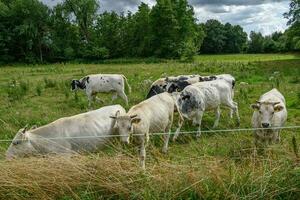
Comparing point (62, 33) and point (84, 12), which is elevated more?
point (84, 12)

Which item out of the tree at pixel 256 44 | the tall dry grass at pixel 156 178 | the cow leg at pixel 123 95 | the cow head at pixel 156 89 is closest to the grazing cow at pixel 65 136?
the tall dry grass at pixel 156 178

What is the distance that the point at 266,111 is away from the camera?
29.6ft

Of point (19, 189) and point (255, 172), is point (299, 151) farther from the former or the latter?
point (19, 189)

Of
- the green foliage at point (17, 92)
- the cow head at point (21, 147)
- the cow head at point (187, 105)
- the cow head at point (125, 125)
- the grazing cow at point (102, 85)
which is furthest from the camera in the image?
the green foliage at point (17, 92)

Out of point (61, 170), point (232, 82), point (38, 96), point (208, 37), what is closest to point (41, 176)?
point (61, 170)

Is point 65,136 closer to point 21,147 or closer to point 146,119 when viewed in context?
point 21,147

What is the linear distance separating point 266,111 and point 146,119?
101 inches

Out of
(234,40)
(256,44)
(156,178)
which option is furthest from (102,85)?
(234,40)

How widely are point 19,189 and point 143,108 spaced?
4241 millimetres

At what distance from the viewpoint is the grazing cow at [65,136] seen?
782cm

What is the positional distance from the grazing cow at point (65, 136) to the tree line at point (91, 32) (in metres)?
49.6

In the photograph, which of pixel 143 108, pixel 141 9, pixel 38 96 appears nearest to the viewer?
pixel 143 108

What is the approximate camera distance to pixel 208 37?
9019cm

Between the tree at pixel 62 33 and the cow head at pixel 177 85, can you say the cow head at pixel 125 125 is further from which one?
the tree at pixel 62 33
